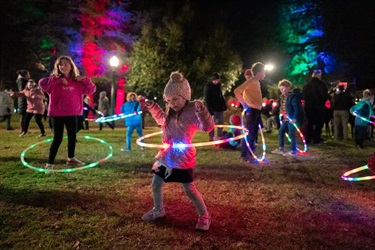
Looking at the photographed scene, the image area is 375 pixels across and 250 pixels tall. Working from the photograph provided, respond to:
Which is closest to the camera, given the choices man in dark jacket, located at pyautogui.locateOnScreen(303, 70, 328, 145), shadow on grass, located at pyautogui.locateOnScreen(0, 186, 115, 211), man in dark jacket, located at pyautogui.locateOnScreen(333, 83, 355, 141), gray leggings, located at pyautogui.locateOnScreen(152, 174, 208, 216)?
gray leggings, located at pyautogui.locateOnScreen(152, 174, 208, 216)

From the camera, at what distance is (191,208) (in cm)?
530

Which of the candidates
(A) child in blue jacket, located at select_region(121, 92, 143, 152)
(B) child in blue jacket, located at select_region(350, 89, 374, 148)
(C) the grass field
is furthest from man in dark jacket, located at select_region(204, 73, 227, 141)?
(B) child in blue jacket, located at select_region(350, 89, 374, 148)

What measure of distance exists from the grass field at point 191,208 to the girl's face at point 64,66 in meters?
2.12

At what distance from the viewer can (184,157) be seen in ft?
14.8

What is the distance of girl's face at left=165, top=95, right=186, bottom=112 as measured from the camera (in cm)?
457

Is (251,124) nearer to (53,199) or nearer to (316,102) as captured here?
(316,102)

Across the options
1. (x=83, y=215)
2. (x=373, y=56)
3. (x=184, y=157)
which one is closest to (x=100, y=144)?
(x=83, y=215)

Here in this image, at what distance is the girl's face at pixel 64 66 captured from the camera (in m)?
7.42

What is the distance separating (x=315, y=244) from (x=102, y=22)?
2585 centimetres

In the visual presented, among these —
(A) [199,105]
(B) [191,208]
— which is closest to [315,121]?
(B) [191,208]

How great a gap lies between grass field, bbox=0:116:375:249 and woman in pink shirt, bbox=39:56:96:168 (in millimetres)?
1023

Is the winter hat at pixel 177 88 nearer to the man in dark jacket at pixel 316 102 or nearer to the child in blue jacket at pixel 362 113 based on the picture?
the child in blue jacket at pixel 362 113

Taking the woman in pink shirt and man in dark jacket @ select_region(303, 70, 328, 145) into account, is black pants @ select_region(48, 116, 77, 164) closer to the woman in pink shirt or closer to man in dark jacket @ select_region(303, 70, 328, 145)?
the woman in pink shirt

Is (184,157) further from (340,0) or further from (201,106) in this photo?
(340,0)
